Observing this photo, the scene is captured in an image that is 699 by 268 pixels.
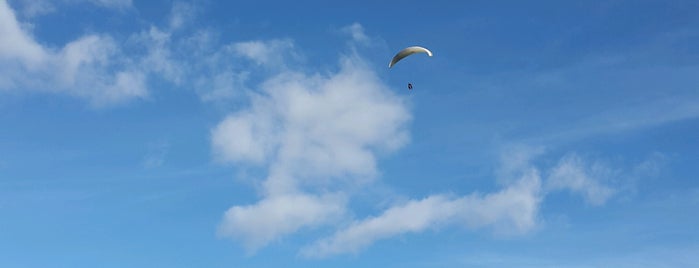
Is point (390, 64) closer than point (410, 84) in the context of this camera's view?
Yes

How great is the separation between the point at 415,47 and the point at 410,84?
15505 millimetres

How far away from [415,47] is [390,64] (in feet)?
22.0

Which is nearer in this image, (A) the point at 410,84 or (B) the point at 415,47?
(B) the point at 415,47

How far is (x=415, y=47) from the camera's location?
5620 inches

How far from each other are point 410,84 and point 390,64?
11753mm

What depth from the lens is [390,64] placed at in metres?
147
